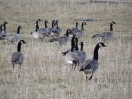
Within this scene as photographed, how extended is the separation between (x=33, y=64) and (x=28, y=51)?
2.57 meters

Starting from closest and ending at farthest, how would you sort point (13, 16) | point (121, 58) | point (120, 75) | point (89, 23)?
1. point (120, 75)
2. point (121, 58)
3. point (89, 23)
4. point (13, 16)

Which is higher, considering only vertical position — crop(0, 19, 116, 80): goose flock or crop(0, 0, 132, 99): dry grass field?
crop(0, 19, 116, 80): goose flock

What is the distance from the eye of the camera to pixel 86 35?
861 inches

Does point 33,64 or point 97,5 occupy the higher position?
point 97,5

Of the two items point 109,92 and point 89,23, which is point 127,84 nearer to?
point 109,92

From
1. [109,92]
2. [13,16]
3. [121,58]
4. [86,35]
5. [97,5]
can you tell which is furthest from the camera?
[97,5]

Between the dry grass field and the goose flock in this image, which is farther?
the goose flock

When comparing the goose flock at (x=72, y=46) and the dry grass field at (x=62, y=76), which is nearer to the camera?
the dry grass field at (x=62, y=76)

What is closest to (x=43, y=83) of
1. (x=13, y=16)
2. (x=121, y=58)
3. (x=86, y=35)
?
(x=121, y=58)

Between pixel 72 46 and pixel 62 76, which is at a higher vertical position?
pixel 72 46

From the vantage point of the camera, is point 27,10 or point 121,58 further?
point 27,10

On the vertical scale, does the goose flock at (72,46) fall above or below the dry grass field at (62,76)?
above

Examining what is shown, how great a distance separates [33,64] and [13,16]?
18.7 meters

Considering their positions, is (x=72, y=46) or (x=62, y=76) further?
(x=72, y=46)
